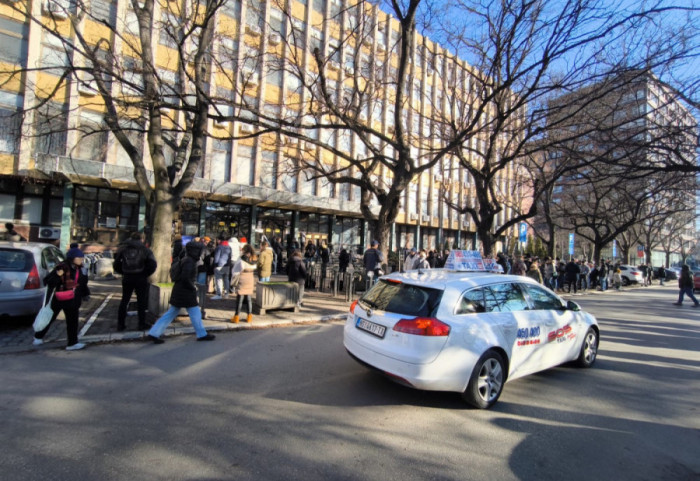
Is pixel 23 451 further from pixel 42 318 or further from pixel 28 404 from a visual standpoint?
pixel 42 318

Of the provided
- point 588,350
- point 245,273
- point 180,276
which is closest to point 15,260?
point 180,276

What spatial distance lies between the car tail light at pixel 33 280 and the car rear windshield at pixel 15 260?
0.23 ft

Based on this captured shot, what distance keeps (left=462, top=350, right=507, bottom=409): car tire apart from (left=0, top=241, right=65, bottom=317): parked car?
23.9 ft

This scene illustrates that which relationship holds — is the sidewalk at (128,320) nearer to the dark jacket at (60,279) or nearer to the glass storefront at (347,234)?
the dark jacket at (60,279)

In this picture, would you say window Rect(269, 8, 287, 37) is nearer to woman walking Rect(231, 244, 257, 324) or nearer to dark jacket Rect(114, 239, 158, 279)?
woman walking Rect(231, 244, 257, 324)

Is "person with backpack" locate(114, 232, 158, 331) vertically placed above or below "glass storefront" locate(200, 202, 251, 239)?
below

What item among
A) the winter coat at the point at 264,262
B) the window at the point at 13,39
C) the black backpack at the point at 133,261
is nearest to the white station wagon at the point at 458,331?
the black backpack at the point at 133,261

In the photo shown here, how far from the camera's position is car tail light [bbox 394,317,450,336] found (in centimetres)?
389

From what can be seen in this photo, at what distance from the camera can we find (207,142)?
20453 millimetres

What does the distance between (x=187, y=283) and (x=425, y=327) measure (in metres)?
4.34

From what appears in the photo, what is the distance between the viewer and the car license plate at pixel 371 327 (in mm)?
4228

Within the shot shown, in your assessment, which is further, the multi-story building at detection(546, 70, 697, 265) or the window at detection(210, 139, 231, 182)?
the window at detection(210, 139, 231, 182)

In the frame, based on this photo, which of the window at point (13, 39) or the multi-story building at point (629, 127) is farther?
the window at point (13, 39)

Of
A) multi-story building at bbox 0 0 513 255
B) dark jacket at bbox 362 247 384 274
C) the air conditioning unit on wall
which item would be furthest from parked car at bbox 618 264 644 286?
the air conditioning unit on wall
